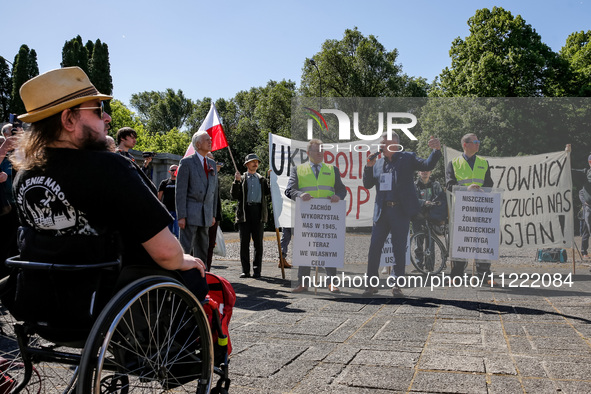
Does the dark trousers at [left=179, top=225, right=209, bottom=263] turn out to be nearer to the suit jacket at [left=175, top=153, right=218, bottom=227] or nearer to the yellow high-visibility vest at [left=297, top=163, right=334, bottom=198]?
the suit jacket at [left=175, top=153, right=218, bottom=227]

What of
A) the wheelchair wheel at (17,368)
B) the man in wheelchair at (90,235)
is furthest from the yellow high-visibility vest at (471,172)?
the wheelchair wheel at (17,368)

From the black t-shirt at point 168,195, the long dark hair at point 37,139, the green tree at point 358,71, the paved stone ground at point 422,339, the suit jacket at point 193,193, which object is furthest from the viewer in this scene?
the green tree at point 358,71

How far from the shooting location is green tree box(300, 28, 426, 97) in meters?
30.5

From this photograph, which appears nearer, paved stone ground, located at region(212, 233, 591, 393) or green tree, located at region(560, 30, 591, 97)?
paved stone ground, located at region(212, 233, 591, 393)

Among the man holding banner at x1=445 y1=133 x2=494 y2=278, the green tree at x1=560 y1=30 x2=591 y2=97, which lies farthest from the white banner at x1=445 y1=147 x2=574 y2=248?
the green tree at x1=560 y1=30 x2=591 y2=97

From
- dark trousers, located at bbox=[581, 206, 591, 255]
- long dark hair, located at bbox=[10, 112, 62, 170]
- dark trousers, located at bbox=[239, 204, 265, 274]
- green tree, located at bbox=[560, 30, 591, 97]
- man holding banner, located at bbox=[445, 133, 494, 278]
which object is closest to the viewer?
long dark hair, located at bbox=[10, 112, 62, 170]

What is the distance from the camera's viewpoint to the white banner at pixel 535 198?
680cm

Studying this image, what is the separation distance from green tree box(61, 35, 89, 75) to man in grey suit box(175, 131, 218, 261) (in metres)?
46.5

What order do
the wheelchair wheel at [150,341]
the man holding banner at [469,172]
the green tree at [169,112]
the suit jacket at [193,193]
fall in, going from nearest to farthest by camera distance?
1. the wheelchair wheel at [150,341]
2. the suit jacket at [193,193]
3. the man holding banner at [469,172]
4. the green tree at [169,112]

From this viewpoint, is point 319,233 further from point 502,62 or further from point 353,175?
point 502,62

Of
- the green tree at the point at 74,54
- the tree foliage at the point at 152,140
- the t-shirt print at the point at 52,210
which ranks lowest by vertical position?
the t-shirt print at the point at 52,210

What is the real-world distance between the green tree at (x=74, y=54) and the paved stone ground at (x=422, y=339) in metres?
48.0

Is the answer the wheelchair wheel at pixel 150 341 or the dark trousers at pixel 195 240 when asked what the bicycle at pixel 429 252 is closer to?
the dark trousers at pixel 195 240

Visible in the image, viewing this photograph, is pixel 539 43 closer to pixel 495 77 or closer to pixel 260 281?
pixel 495 77
